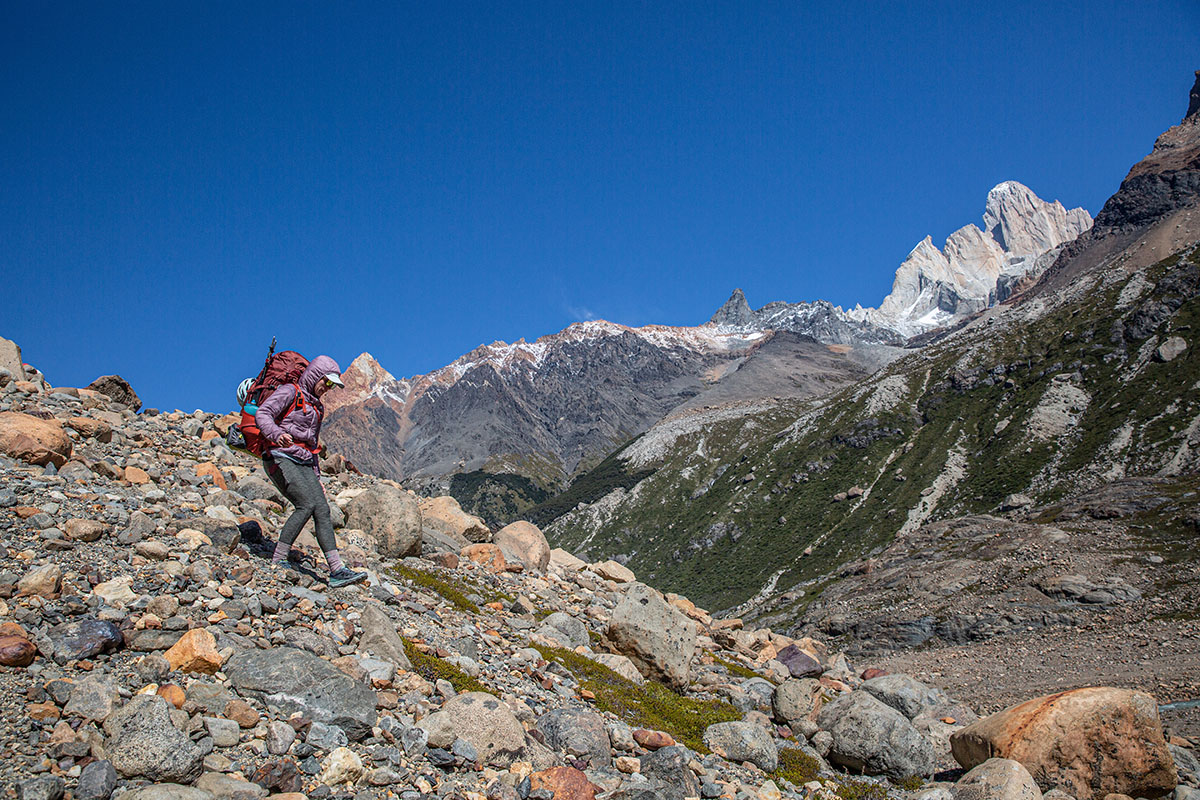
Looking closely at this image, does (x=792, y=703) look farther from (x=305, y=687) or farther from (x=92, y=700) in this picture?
(x=92, y=700)

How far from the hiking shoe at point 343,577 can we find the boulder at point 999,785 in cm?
1240

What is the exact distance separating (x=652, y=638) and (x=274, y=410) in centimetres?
1075

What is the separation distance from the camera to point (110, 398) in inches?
899

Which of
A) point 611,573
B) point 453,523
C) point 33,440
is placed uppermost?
point 453,523

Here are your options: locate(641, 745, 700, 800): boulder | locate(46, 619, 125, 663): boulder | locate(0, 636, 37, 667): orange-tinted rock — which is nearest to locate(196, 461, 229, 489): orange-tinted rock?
locate(46, 619, 125, 663): boulder

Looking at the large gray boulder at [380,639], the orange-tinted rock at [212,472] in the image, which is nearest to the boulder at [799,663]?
the large gray boulder at [380,639]

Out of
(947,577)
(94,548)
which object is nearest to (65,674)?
(94,548)

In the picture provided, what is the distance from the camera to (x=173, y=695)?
7812 mm

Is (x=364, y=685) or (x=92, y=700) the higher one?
(x=364, y=685)

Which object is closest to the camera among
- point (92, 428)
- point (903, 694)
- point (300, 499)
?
point (300, 499)

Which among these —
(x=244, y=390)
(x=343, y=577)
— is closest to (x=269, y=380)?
(x=244, y=390)

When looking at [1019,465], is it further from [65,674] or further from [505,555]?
[65,674]

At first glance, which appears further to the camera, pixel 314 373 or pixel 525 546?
pixel 525 546

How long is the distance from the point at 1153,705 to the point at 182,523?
21.2m
